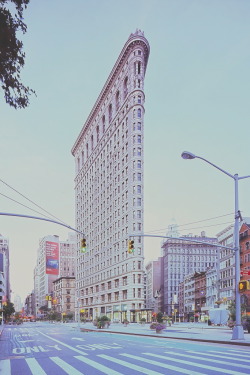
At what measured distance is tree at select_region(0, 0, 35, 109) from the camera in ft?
23.6

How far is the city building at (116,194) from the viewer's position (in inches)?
3206

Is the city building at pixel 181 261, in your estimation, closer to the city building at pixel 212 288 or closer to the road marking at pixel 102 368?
the city building at pixel 212 288

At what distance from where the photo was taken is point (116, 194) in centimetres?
9300

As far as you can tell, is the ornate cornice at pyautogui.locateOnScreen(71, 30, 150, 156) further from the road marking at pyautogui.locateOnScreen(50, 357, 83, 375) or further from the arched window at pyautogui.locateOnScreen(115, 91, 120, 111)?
the road marking at pyautogui.locateOnScreen(50, 357, 83, 375)

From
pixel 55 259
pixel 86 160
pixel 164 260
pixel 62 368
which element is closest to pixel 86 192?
pixel 86 160

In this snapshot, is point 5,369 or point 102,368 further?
point 5,369

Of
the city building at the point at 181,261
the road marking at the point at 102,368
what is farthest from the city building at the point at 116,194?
the road marking at the point at 102,368

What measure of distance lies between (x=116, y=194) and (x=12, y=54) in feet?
281

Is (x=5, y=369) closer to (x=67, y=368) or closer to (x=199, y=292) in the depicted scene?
(x=67, y=368)

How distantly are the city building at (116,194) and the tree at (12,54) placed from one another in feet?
235

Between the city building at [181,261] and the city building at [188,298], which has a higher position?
the city building at [181,261]

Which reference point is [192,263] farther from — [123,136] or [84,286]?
[123,136]

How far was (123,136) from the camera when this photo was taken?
9175 cm

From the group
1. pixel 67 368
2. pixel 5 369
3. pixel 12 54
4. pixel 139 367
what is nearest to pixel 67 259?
pixel 5 369
